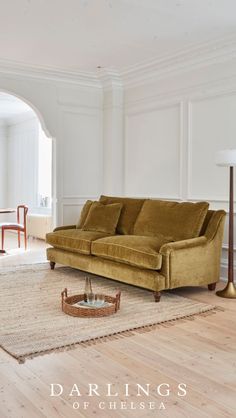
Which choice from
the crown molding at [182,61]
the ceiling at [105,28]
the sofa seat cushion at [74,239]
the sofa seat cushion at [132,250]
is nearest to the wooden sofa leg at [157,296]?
the sofa seat cushion at [132,250]

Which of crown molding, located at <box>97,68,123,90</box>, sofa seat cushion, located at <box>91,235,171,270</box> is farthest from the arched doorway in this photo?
sofa seat cushion, located at <box>91,235,171,270</box>

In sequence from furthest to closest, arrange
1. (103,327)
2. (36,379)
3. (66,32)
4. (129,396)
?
1. (66,32)
2. (103,327)
3. (36,379)
4. (129,396)

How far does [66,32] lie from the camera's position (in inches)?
181

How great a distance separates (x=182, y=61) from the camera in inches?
214

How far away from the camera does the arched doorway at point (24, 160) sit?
912cm

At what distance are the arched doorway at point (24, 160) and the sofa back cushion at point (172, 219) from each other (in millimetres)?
3947

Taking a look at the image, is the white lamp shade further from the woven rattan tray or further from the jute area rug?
the woven rattan tray

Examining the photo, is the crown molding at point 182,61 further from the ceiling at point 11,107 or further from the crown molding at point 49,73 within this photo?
the ceiling at point 11,107

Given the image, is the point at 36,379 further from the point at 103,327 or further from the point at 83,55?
the point at 83,55

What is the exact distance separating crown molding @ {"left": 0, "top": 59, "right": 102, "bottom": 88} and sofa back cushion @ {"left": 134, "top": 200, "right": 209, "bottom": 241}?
7.57ft

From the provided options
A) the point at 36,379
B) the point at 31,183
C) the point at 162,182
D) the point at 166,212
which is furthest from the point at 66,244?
the point at 31,183

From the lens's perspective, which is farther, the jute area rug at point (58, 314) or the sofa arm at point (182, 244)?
the sofa arm at point (182, 244)

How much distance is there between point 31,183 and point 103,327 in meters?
6.76

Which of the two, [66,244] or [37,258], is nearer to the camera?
[66,244]
